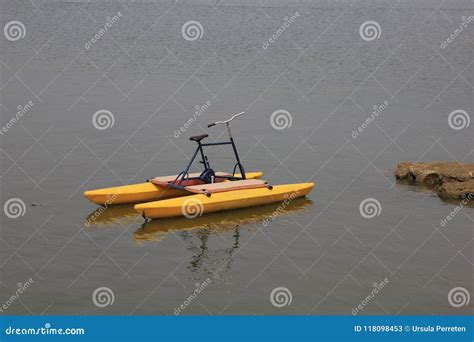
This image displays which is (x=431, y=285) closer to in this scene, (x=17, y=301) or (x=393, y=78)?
(x=17, y=301)

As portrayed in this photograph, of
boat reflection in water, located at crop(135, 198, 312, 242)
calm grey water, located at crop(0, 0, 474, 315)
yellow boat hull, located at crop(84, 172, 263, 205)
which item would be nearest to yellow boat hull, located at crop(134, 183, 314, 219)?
boat reflection in water, located at crop(135, 198, 312, 242)

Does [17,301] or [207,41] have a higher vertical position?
[207,41]

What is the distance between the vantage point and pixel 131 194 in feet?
59.0

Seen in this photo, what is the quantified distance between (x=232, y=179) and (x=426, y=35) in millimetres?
38707

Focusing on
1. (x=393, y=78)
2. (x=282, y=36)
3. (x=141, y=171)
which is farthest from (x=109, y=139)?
(x=282, y=36)

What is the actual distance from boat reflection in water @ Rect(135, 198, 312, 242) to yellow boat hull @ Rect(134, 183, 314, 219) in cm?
12

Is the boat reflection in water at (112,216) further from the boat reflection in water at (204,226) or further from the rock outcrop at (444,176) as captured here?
the rock outcrop at (444,176)

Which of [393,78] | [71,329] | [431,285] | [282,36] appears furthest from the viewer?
[282,36]

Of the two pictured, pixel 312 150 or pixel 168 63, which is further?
pixel 168 63

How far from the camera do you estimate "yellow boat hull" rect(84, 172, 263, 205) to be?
17.8 m

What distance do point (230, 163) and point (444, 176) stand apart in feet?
18.5

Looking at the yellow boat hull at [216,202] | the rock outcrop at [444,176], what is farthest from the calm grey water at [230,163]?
the rock outcrop at [444,176]

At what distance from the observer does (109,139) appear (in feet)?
80.6

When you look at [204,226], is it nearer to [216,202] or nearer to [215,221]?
[215,221]
